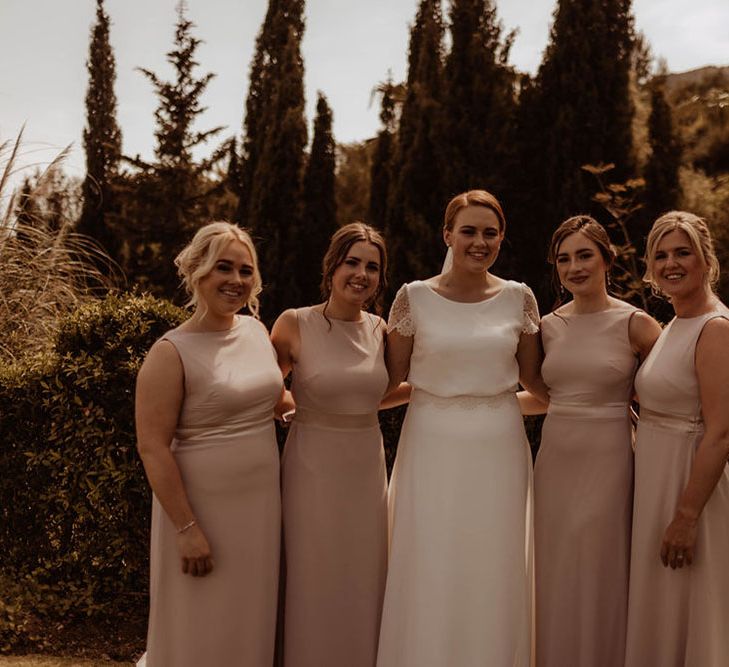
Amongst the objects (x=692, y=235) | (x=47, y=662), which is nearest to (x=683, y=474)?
(x=692, y=235)

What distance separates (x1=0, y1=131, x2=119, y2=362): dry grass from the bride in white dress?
361 centimetres

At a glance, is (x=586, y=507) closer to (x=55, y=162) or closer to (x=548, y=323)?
(x=548, y=323)

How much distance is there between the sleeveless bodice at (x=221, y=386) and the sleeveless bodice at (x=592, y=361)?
1.48 metres

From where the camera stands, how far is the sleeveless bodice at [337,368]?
3738 millimetres

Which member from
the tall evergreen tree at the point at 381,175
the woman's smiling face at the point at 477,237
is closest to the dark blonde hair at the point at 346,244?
the woman's smiling face at the point at 477,237

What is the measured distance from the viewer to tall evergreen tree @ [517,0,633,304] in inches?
526

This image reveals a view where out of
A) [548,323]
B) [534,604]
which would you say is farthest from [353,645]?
[548,323]

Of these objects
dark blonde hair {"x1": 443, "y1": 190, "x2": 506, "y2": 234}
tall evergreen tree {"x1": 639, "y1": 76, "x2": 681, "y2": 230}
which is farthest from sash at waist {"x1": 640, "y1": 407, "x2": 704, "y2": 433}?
tall evergreen tree {"x1": 639, "y1": 76, "x2": 681, "y2": 230}

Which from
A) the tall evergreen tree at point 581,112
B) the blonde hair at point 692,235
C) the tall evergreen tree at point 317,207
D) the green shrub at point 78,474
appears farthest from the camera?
the tall evergreen tree at point 317,207

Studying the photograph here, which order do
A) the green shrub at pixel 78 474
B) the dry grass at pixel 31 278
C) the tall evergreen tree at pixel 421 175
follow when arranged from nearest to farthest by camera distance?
the green shrub at pixel 78 474, the dry grass at pixel 31 278, the tall evergreen tree at pixel 421 175

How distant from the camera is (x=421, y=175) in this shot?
14672 mm

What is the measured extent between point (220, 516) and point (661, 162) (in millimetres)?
12091

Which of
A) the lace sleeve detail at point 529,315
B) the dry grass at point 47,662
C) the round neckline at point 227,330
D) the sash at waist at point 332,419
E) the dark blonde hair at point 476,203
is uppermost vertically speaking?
the dark blonde hair at point 476,203

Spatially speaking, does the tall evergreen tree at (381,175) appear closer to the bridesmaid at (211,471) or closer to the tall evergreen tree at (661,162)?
the tall evergreen tree at (661,162)
